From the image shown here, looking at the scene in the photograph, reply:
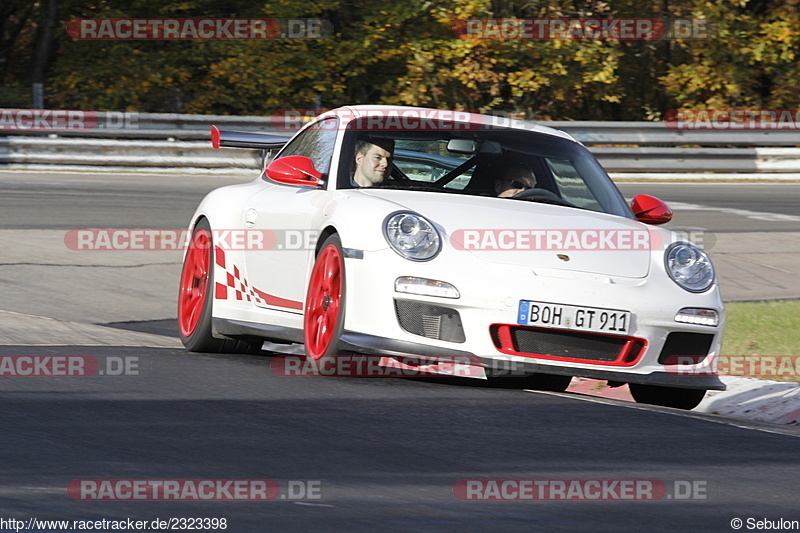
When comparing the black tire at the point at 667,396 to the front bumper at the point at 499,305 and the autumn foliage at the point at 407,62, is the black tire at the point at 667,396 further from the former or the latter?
the autumn foliage at the point at 407,62

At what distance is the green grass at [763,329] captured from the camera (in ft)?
28.5

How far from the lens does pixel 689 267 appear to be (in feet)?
22.0

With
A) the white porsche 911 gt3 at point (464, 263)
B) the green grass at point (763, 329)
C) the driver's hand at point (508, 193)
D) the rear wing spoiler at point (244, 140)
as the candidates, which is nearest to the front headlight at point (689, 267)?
the white porsche 911 gt3 at point (464, 263)

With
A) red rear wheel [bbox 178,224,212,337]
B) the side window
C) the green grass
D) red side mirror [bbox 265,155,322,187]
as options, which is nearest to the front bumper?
red side mirror [bbox 265,155,322,187]

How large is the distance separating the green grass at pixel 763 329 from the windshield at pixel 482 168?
5.17 feet

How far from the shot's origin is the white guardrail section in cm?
1983

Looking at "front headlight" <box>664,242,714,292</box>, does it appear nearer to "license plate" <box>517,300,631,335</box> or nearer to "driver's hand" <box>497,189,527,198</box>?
"license plate" <box>517,300,631,335</box>

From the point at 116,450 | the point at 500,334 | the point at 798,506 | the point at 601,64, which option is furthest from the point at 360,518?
the point at 601,64

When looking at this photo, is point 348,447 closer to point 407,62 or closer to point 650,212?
point 650,212

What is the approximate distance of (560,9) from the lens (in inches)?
954

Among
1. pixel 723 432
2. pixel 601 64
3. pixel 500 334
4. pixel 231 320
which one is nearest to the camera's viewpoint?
pixel 723 432

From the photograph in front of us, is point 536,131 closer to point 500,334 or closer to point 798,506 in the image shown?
point 500,334

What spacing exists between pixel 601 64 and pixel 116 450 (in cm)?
1969

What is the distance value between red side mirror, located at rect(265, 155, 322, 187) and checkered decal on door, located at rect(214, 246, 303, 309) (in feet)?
2.13
